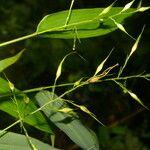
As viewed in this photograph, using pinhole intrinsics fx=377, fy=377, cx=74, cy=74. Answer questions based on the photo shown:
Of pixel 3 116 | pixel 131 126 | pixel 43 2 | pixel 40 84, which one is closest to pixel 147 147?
pixel 131 126

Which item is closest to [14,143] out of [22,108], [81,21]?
[22,108]

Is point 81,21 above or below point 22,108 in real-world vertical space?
above

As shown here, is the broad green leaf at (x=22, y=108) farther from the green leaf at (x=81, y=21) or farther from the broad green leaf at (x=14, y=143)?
→ the green leaf at (x=81, y=21)

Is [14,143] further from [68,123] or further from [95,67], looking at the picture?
[95,67]

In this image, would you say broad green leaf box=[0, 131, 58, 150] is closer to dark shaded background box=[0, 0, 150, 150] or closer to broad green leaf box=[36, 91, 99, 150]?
broad green leaf box=[36, 91, 99, 150]

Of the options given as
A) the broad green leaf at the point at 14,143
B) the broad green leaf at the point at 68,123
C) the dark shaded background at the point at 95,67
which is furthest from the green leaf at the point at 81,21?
the dark shaded background at the point at 95,67

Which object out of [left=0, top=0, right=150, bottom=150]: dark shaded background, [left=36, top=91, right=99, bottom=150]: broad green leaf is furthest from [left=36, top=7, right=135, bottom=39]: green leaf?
[left=0, top=0, right=150, bottom=150]: dark shaded background
